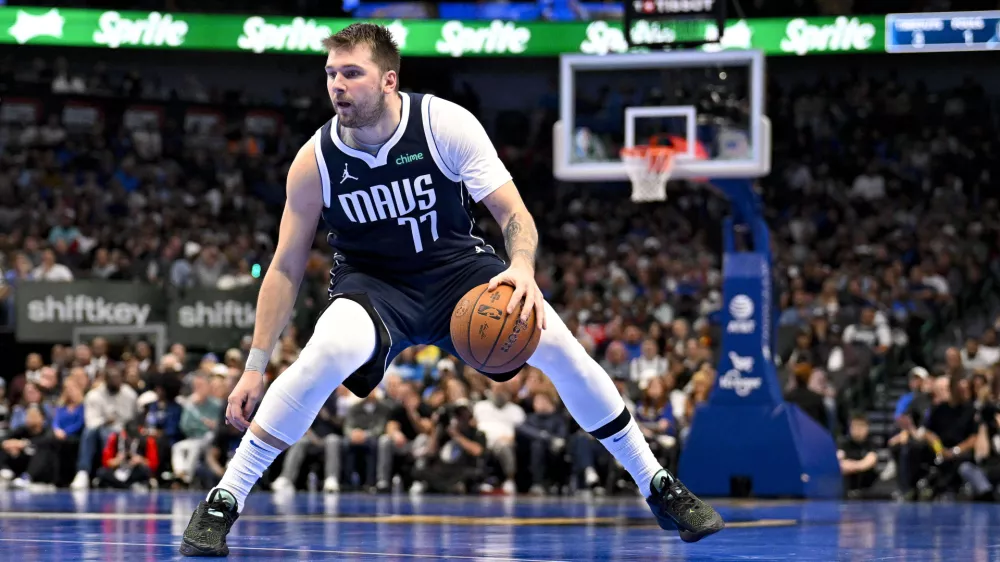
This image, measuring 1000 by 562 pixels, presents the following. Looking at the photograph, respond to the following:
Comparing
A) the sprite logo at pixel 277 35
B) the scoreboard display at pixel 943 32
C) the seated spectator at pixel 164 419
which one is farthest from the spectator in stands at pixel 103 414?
the scoreboard display at pixel 943 32

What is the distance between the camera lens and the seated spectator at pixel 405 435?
1551cm

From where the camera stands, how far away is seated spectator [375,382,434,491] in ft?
50.9

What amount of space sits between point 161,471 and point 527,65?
1543 cm

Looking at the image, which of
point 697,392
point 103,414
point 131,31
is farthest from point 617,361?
point 131,31

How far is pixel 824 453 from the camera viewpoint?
14031mm

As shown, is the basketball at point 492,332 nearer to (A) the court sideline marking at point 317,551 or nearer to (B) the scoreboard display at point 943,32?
(A) the court sideline marking at point 317,551

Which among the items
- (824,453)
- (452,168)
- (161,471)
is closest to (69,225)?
(161,471)

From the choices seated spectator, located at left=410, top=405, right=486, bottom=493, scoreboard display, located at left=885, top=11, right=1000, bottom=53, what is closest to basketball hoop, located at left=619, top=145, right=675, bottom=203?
seated spectator, located at left=410, top=405, right=486, bottom=493

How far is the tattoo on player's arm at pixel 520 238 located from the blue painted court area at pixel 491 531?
135 centimetres

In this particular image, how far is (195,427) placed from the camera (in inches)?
629

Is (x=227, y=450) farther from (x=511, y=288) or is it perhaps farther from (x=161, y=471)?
(x=511, y=288)

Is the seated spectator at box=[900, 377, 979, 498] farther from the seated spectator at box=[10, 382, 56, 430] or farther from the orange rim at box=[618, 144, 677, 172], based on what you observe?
the seated spectator at box=[10, 382, 56, 430]

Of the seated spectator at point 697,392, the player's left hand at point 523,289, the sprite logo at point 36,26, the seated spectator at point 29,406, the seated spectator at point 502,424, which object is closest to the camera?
the player's left hand at point 523,289

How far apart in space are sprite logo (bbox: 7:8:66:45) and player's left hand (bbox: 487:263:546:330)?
66.9ft
